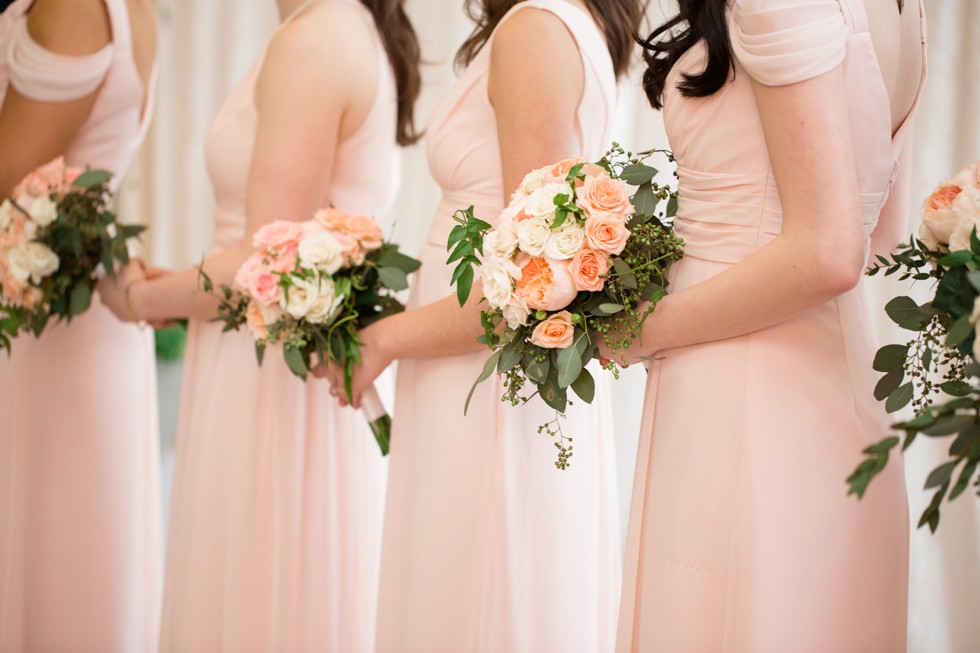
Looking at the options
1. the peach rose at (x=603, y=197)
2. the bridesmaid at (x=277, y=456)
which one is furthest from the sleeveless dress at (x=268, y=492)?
the peach rose at (x=603, y=197)

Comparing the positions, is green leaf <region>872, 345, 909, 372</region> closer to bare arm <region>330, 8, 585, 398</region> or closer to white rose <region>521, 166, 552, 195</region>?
white rose <region>521, 166, 552, 195</region>

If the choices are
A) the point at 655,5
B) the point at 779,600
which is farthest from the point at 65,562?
the point at 655,5

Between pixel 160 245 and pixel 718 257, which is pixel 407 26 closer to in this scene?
pixel 718 257

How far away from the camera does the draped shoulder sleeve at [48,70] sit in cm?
258

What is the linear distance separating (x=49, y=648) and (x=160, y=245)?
2.14 metres

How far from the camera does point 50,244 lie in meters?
2.57

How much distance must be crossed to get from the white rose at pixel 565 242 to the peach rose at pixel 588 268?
1 cm

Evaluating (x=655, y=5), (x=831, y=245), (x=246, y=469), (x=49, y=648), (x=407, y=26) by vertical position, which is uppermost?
(x=655, y=5)

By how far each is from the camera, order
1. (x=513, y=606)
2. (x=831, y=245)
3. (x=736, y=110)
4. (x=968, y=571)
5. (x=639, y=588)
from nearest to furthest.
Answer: (x=831, y=245)
(x=736, y=110)
(x=639, y=588)
(x=513, y=606)
(x=968, y=571)

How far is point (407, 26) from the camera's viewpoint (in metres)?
2.51

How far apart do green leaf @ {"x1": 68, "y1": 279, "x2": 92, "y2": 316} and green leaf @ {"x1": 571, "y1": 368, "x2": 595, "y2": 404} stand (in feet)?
5.33

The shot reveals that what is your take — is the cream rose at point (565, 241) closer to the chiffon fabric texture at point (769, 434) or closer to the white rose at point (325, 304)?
the chiffon fabric texture at point (769, 434)

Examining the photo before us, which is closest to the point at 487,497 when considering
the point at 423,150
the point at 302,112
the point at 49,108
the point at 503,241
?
the point at 503,241

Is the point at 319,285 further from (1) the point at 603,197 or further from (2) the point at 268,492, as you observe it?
(1) the point at 603,197
